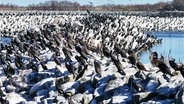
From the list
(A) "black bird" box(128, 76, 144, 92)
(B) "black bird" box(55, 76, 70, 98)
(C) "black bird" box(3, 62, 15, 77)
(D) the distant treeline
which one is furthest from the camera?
(D) the distant treeline

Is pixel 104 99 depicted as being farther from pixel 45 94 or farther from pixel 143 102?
pixel 45 94

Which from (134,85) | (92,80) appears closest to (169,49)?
(92,80)

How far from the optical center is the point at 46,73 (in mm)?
22422

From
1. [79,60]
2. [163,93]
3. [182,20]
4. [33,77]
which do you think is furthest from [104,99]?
[182,20]

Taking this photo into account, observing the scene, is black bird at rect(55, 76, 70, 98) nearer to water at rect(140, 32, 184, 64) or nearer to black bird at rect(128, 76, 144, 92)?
black bird at rect(128, 76, 144, 92)

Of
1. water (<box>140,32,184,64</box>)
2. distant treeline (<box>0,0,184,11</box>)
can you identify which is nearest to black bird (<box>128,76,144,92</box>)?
water (<box>140,32,184,64</box>)

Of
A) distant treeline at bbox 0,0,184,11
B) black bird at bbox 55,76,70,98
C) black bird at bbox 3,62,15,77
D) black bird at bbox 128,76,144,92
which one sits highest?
black bird at bbox 128,76,144,92

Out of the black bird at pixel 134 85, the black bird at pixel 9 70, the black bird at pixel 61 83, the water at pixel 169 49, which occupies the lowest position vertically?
the water at pixel 169 49

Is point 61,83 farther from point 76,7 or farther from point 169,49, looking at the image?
point 76,7

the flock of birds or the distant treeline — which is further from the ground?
the flock of birds

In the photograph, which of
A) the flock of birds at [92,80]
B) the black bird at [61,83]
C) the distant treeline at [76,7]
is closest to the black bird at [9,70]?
the flock of birds at [92,80]

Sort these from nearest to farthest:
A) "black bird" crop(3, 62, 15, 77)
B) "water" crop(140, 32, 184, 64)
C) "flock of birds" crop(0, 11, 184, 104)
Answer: "flock of birds" crop(0, 11, 184, 104) < "black bird" crop(3, 62, 15, 77) < "water" crop(140, 32, 184, 64)

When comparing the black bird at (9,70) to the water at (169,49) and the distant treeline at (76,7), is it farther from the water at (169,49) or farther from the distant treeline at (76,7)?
the distant treeline at (76,7)

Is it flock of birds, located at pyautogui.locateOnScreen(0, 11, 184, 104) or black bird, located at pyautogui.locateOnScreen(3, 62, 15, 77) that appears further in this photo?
black bird, located at pyautogui.locateOnScreen(3, 62, 15, 77)
